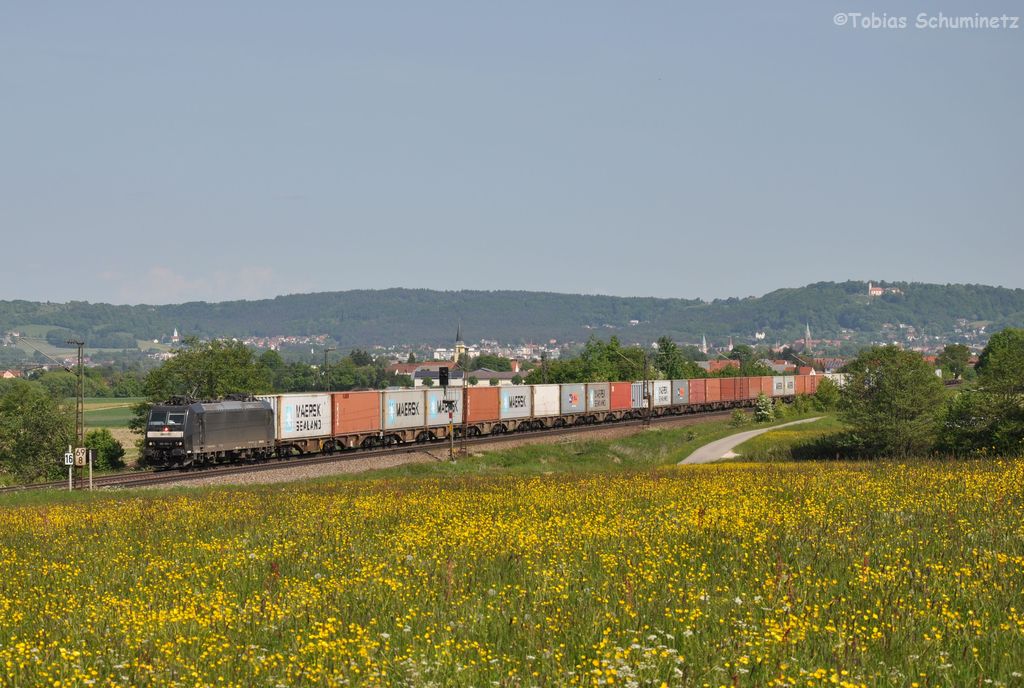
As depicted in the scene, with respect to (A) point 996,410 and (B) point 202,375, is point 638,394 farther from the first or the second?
(A) point 996,410

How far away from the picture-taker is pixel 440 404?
69438mm

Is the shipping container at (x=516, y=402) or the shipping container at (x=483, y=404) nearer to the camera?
the shipping container at (x=483, y=404)

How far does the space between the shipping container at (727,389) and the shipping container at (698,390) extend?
14.0 ft

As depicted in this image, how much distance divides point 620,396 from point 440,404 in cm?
2662

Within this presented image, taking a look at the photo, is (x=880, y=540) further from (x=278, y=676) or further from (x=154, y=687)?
(x=154, y=687)

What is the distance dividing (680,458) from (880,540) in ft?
157

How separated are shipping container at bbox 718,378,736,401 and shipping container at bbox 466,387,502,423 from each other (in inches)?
1736

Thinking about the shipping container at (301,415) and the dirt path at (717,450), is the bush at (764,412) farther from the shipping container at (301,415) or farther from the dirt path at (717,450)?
the shipping container at (301,415)

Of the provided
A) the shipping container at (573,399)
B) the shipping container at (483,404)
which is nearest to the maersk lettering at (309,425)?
the shipping container at (483,404)

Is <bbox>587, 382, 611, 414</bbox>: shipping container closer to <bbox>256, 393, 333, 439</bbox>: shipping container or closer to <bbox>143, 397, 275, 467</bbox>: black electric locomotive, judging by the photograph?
<bbox>256, 393, 333, 439</bbox>: shipping container

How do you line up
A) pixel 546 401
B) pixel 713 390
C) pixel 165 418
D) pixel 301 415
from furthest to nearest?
pixel 713 390 → pixel 546 401 → pixel 301 415 → pixel 165 418

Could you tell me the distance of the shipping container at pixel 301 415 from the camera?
5697cm

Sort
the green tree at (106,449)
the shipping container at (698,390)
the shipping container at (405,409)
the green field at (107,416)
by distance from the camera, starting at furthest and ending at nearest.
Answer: the green field at (107,416) → the shipping container at (698,390) → the green tree at (106,449) → the shipping container at (405,409)

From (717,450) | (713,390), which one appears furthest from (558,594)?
(713,390)
